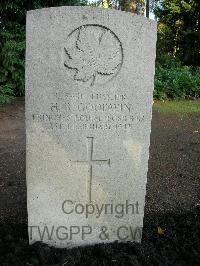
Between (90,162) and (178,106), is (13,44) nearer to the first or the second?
(178,106)

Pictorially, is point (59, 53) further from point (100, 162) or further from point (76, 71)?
point (100, 162)

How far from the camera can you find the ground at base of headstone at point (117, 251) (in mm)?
3342

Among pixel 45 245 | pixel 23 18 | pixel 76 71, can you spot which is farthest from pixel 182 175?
pixel 23 18

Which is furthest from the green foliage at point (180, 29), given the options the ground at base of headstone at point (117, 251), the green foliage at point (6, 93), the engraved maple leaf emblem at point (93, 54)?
the engraved maple leaf emblem at point (93, 54)

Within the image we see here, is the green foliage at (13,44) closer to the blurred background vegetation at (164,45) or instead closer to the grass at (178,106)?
the blurred background vegetation at (164,45)

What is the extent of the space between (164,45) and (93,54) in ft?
63.5

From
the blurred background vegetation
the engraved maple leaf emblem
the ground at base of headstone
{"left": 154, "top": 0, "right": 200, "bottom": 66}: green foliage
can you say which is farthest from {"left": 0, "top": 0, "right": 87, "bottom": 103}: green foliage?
{"left": 154, "top": 0, "right": 200, "bottom": 66}: green foliage

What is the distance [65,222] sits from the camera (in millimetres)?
3559

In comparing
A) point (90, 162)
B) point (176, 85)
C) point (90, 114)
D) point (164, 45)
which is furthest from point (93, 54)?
point (164, 45)

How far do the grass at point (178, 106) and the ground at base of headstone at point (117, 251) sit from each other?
739 cm

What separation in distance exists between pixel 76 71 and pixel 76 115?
372mm

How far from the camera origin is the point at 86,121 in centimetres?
327

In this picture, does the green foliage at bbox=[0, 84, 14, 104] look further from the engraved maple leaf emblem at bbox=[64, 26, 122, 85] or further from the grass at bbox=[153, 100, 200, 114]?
the engraved maple leaf emblem at bbox=[64, 26, 122, 85]

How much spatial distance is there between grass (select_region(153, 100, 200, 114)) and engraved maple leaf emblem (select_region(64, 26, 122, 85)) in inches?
314
